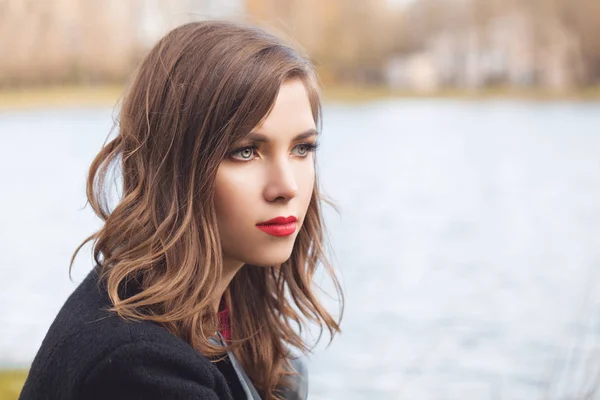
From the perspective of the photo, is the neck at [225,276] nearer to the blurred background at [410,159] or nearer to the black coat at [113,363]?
the black coat at [113,363]

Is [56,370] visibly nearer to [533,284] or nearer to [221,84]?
[221,84]

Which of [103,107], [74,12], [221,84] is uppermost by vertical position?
[221,84]

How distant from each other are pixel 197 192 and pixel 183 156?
0.07 meters

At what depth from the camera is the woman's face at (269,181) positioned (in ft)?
5.18

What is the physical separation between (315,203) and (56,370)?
664 mm

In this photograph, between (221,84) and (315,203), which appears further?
(315,203)

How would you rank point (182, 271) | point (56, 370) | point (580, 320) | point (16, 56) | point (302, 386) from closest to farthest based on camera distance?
point (56, 370), point (182, 271), point (302, 386), point (580, 320), point (16, 56)

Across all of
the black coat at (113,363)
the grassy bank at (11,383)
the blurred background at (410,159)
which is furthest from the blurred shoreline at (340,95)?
the black coat at (113,363)

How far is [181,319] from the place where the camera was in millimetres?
1551

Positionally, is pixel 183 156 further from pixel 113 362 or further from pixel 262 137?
pixel 113 362

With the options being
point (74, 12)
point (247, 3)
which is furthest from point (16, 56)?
point (247, 3)

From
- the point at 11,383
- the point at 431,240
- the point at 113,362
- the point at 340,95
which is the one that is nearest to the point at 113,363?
the point at 113,362

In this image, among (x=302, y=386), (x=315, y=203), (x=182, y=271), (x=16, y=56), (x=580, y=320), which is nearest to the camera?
(x=182, y=271)

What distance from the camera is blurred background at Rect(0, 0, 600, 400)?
4.97m
